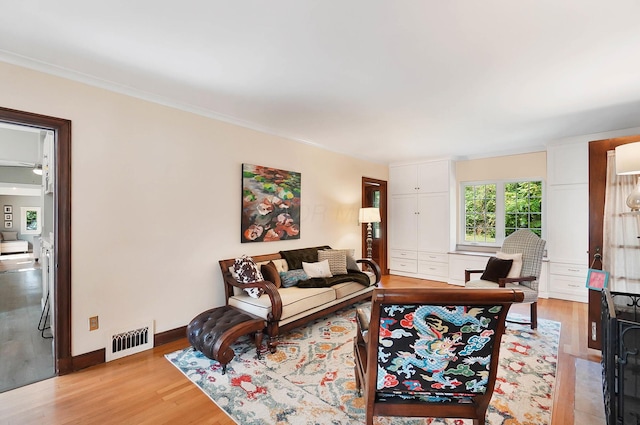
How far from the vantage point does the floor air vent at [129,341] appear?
2637 mm

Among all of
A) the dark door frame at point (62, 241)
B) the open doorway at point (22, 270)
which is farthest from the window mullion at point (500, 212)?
the open doorway at point (22, 270)

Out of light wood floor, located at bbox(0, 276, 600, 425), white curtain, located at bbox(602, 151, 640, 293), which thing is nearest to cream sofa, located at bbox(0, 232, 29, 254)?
light wood floor, located at bbox(0, 276, 600, 425)

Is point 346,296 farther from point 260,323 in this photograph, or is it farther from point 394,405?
point 394,405

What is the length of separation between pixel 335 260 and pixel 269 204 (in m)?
1.24

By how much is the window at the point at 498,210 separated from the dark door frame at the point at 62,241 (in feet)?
19.7

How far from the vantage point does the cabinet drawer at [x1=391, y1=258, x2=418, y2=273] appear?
606 centimetres

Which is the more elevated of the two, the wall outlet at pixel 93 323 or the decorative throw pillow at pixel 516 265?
the decorative throw pillow at pixel 516 265

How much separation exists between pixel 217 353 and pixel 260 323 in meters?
0.46

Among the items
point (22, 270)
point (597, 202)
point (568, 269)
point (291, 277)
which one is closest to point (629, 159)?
point (597, 202)

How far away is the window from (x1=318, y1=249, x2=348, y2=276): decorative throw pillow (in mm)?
2965

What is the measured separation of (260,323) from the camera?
2.71m

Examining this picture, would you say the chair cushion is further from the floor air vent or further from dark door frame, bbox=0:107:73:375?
dark door frame, bbox=0:107:73:375

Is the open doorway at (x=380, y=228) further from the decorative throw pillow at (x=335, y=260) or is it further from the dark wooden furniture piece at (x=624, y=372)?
the dark wooden furniture piece at (x=624, y=372)

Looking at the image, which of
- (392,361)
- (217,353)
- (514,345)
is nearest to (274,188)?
(217,353)
